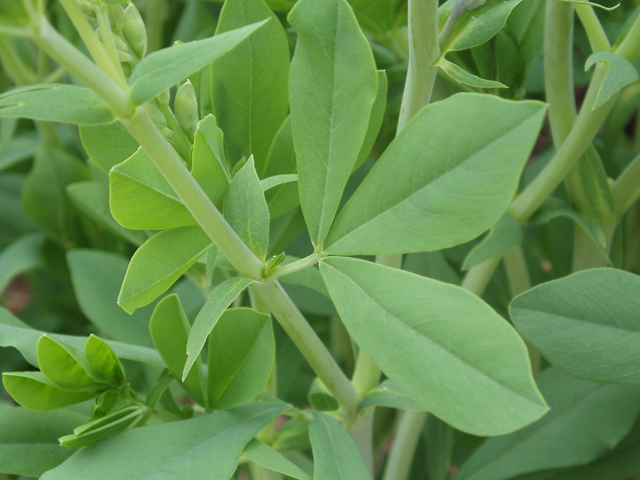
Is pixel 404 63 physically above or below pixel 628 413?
above

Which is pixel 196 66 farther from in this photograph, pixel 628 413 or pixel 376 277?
pixel 628 413

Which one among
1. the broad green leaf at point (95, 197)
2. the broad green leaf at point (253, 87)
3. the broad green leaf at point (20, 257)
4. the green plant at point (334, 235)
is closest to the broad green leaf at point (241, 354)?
the green plant at point (334, 235)

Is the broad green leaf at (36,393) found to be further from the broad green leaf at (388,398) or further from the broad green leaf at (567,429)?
the broad green leaf at (567,429)

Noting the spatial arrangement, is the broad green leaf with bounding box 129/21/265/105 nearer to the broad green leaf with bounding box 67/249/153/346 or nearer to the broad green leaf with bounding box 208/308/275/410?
the broad green leaf with bounding box 208/308/275/410

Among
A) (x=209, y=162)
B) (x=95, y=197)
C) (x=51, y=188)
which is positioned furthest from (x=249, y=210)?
(x=51, y=188)

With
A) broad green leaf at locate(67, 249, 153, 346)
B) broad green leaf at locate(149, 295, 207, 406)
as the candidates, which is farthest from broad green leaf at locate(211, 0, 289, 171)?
broad green leaf at locate(67, 249, 153, 346)

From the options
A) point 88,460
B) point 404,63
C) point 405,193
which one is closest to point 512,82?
point 404,63

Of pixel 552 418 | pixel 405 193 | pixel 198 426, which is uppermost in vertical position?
pixel 405 193
